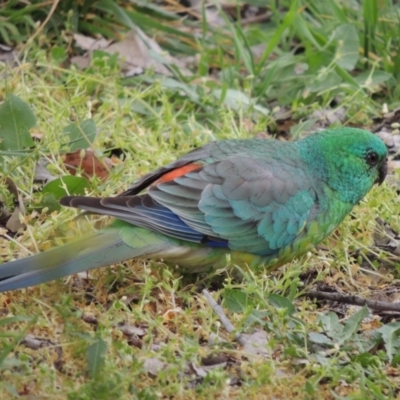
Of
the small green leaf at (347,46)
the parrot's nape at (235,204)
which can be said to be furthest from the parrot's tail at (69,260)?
the small green leaf at (347,46)

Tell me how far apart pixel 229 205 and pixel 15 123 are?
4.23 feet

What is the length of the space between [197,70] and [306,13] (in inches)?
39.9

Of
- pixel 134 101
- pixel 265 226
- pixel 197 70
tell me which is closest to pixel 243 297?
pixel 265 226

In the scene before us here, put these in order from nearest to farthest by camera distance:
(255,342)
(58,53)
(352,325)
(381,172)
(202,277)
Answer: (255,342) → (352,325) → (202,277) → (381,172) → (58,53)

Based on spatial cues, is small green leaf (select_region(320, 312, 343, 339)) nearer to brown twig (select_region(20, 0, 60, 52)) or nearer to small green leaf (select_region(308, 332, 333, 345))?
small green leaf (select_region(308, 332, 333, 345))

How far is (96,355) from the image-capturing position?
3.21m

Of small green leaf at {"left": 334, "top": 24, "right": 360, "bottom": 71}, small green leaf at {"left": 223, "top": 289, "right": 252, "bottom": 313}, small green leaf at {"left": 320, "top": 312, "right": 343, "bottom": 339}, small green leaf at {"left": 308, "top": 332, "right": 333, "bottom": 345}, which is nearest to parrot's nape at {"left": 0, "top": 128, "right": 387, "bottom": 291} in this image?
small green leaf at {"left": 223, "top": 289, "right": 252, "bottom": 313}

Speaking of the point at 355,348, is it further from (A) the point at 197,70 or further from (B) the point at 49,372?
(A) the point at 197,70

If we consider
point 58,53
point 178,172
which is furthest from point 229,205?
point 58,53

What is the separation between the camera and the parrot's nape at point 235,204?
3.86 metres

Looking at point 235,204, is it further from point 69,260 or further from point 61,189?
point 61,189

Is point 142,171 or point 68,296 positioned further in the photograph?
point 142,171

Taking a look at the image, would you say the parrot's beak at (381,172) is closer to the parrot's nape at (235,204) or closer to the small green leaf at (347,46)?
the parrot's nape at (235,204)

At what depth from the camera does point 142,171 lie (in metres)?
4.90
